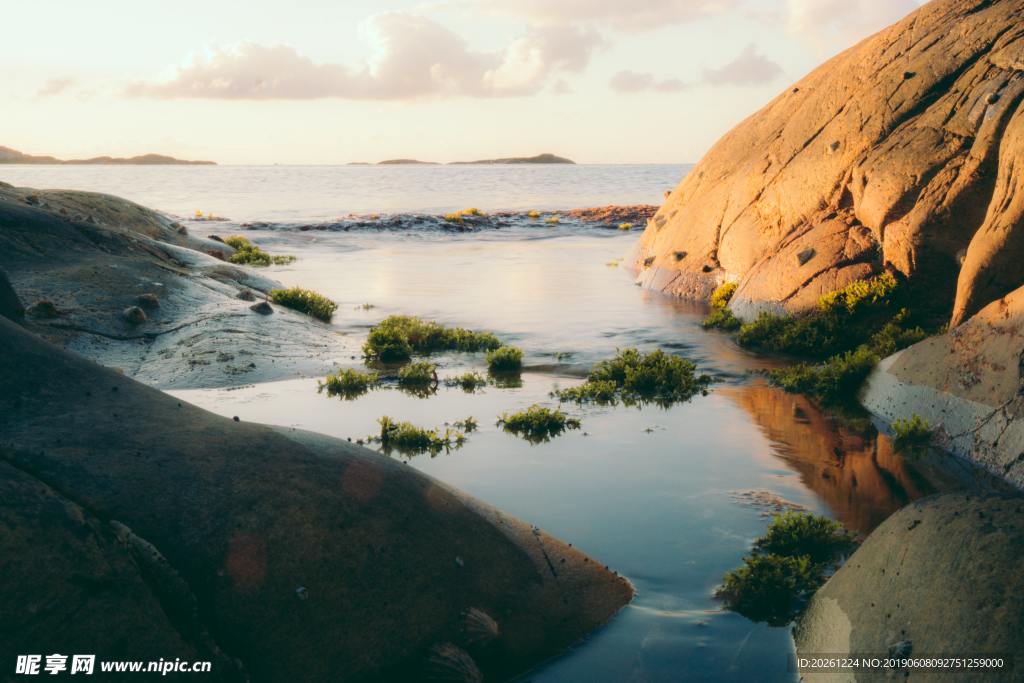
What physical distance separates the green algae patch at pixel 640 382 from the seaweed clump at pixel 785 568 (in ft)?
17.5

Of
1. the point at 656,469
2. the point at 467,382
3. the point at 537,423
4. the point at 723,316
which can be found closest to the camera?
the point at 656,469

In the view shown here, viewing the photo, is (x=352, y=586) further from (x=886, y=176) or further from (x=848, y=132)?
(x=848, y=132)

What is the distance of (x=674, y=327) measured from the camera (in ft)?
66.6

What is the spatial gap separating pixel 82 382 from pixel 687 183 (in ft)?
78.3

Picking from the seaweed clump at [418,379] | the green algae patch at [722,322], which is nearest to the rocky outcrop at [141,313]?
the seaweed clump at [418,379]

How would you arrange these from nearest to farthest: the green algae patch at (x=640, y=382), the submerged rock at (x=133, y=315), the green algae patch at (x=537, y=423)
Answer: the green algae patch at (x=537, y=423) → the green algae patch at (x=640, y=382) → the submerged rock at (x=133, y=315)

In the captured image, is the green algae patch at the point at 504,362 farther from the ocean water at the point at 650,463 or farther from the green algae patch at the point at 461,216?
the green algae patch at the point at 461,216

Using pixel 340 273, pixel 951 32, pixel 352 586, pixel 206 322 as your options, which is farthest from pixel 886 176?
pixel 340 273

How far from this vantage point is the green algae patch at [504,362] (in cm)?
1625

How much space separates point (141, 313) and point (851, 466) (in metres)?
12.6

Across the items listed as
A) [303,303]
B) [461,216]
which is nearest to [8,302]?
[303,303]

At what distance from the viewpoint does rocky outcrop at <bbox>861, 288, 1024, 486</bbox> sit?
390 inches

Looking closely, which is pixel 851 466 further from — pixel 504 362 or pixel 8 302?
pixel 8 302

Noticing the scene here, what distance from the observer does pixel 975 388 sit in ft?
35.0
